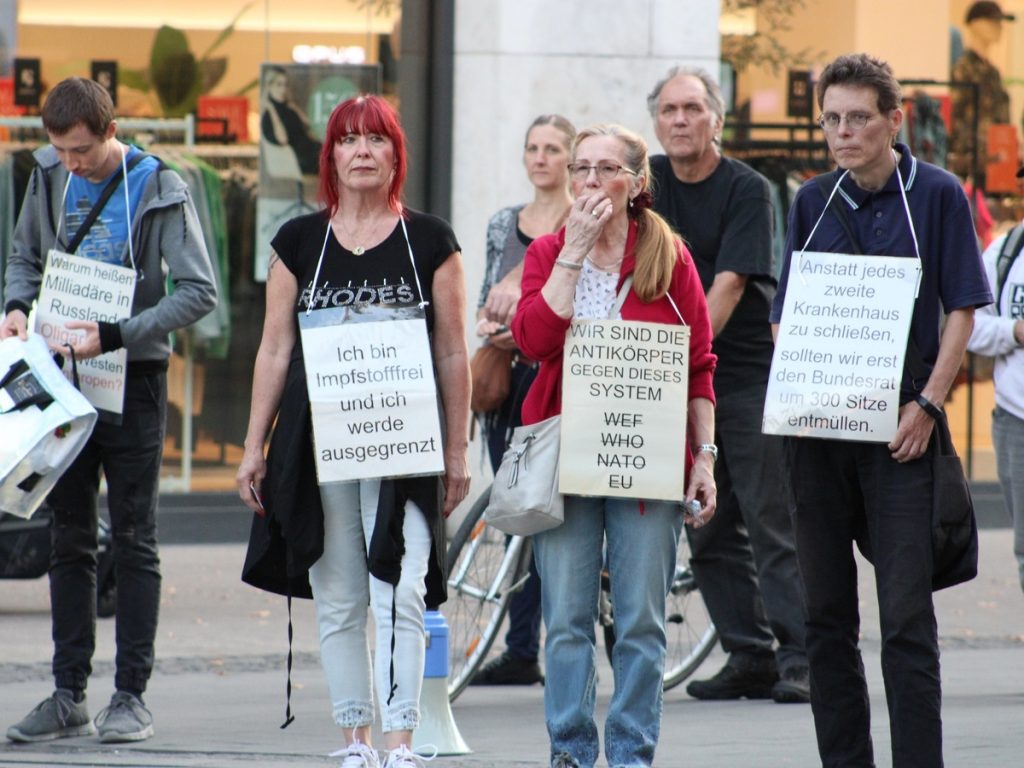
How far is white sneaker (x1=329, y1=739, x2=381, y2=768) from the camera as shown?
5344mm

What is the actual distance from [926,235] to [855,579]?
944mm

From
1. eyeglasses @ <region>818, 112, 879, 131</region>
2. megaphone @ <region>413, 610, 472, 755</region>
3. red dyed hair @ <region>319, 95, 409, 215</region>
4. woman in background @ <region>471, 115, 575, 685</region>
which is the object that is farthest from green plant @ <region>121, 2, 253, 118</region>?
eyeglasses @ <region>818, 112, 879, 131</region>

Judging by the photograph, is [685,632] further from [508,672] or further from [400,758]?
[400,758]

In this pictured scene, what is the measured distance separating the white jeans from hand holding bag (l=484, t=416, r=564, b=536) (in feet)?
1.05

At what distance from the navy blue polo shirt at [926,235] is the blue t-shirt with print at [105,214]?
2.39m

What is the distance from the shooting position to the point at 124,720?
20.4 feet

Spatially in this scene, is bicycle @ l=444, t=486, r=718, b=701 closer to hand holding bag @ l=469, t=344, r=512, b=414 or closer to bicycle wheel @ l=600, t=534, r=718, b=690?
bicycle wheel @ l=600, t=534, r=718, b=690

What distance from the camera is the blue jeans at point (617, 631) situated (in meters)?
5.17

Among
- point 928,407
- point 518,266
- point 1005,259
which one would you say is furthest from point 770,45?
point 928,407

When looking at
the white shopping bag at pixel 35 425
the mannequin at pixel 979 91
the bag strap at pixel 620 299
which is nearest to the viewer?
the bag strap at pixel 620 299

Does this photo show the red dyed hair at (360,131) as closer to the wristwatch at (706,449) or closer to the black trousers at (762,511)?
the wristwatch at (706,449)

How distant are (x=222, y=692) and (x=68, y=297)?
185 centimetres

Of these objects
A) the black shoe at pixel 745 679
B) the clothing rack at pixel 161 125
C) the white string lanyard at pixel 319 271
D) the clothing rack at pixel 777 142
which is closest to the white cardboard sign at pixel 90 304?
the white string lanyard at pixel 319 271

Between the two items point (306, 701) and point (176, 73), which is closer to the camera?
point (306, 701)
